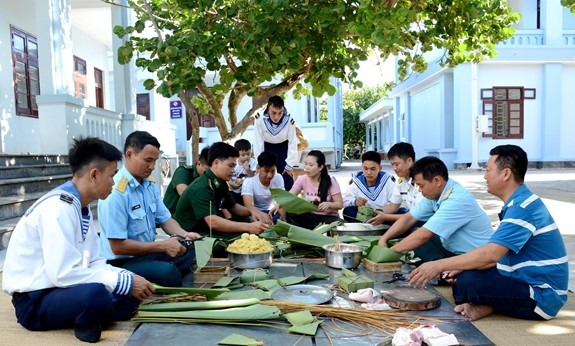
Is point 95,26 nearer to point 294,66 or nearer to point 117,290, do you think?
point 294,66

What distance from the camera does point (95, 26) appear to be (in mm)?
12367

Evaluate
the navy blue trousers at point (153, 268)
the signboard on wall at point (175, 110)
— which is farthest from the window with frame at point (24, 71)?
the navy blue trousers at point (153, 268)

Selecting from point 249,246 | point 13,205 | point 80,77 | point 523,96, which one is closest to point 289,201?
point 249,246

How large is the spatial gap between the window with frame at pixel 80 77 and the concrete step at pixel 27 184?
223 inches

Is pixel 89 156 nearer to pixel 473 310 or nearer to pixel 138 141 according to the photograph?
pixel 138 141

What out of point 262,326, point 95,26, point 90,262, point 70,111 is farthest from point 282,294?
point 95,26

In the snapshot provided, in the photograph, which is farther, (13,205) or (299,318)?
(13,205)

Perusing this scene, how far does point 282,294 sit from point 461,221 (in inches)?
51.4

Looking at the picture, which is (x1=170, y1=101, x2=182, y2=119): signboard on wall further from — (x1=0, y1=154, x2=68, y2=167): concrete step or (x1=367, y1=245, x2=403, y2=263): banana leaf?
(x1=367, y1=245, x2=403, y2=263): banana leaf

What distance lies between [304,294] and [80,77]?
11.3 metres

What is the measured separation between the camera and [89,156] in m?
2.51

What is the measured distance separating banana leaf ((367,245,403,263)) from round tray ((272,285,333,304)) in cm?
70

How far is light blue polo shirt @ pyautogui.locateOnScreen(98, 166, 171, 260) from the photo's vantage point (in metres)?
3.08

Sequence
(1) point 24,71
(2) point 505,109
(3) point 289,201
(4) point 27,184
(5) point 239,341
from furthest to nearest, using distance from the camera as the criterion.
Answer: (2) point 505,109, (1) point 24,71, (4) point 27,184, (3) point 289,201, (5) point 239,341
